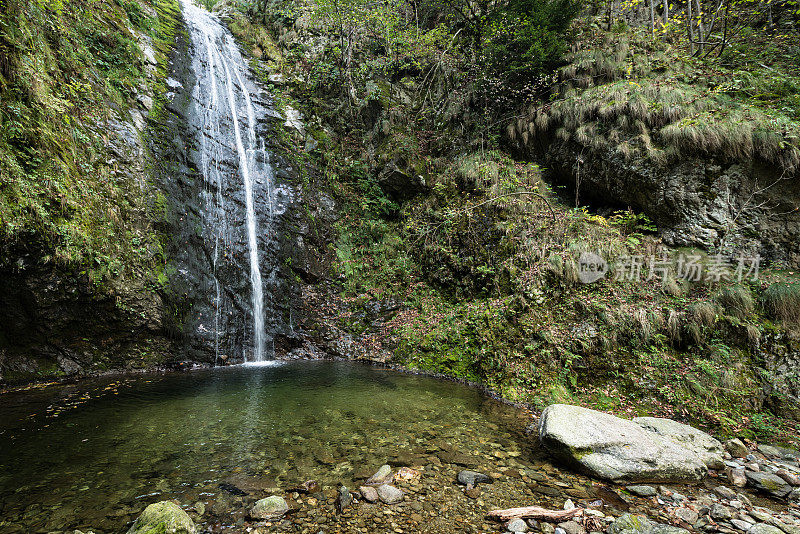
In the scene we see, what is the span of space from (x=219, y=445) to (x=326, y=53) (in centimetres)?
1487

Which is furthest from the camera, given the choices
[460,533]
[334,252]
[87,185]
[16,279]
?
[334,252]

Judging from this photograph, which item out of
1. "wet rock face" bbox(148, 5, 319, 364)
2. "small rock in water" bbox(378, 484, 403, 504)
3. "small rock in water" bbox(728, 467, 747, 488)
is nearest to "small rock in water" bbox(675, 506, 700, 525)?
"small rock in water" bbox(728, 467, 747, 488)

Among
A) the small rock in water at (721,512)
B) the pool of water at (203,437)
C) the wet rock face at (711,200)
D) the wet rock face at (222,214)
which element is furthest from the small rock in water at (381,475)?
the wet rock face at (711,200)

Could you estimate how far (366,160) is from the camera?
38.3ft

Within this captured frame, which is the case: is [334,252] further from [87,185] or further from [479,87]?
[479,87]

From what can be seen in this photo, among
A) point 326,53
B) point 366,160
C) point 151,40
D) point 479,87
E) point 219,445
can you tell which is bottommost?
point 219,445

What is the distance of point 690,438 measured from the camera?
3.92 m

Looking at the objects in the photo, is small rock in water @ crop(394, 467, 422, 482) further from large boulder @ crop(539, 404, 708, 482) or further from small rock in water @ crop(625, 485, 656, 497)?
small rock in water @ crop(625, 485, 656, 497)

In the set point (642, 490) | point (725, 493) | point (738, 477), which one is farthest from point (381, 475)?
point (738, 477)

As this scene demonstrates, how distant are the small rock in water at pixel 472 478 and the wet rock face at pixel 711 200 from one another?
6.68m

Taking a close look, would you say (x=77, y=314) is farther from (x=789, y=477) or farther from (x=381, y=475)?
(x=789, y=477)

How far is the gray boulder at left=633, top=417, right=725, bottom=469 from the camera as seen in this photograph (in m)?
3.59

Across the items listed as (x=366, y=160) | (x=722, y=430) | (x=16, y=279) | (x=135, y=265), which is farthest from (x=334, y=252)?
(x=722, y=430)

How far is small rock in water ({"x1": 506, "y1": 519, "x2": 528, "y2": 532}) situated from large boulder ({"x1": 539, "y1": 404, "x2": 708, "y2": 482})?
1.19 metres
